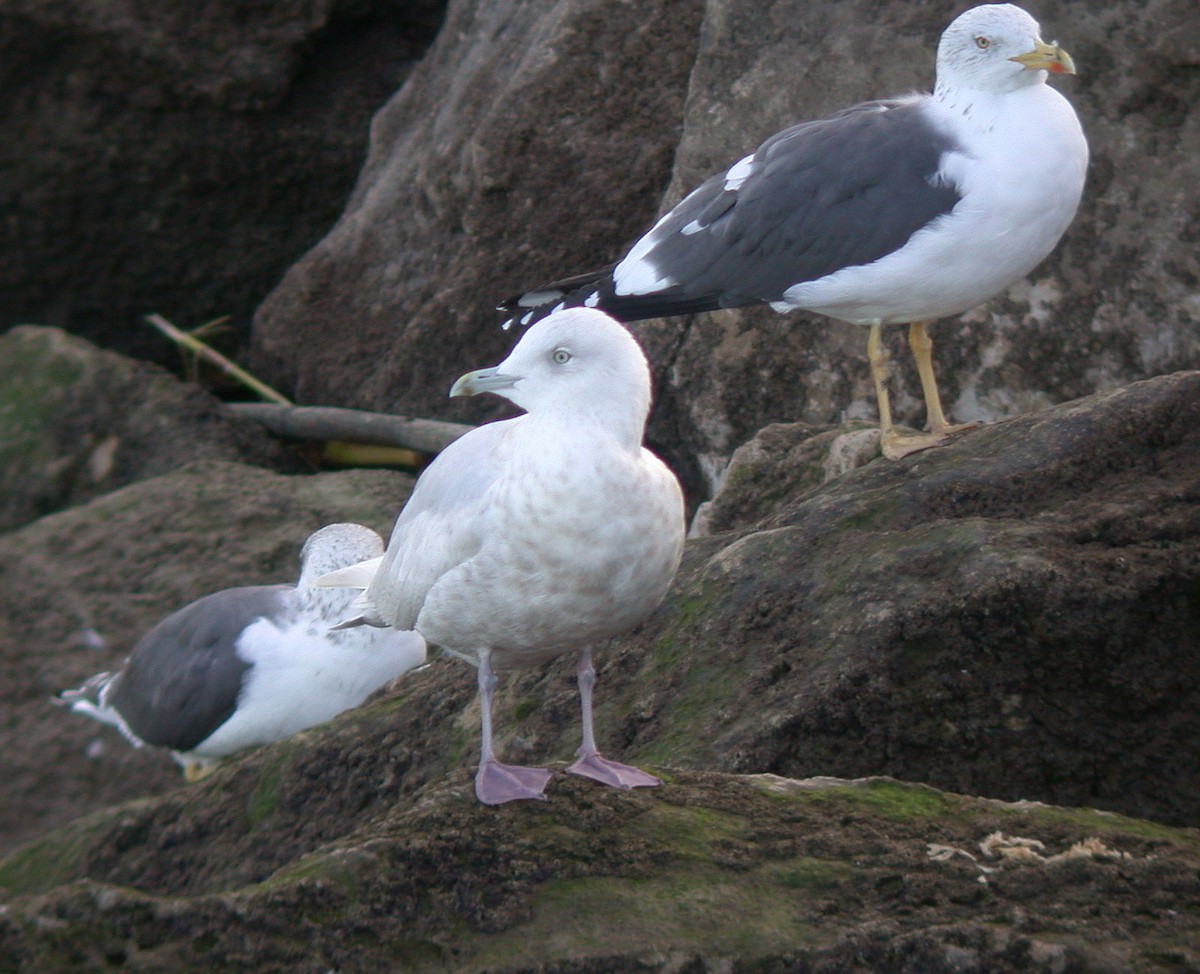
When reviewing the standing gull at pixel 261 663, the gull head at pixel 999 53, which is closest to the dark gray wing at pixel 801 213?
the gull head at pixel 999 53

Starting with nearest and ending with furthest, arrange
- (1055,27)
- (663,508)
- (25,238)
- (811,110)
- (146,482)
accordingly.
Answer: (663,508) < (1055,27) < (811,110) < (146,482) < (25,238)

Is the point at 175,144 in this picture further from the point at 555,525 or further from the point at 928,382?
the point at 555,525

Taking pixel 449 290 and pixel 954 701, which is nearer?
pixel 954 701

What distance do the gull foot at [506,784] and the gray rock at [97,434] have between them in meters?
5.14

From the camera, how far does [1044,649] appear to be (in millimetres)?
3396

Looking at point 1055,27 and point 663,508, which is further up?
point 1055,27

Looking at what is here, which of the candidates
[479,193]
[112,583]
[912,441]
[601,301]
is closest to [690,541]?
[912,441]

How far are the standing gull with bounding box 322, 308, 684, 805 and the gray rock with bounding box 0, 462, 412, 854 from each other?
11.2 feet

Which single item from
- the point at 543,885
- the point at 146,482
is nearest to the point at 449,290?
the point at 146,482

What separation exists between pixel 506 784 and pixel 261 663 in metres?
3.14

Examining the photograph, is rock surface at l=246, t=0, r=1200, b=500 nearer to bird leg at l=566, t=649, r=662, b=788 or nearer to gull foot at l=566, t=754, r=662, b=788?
bird leg at l=566, t=649, r=662, b=788

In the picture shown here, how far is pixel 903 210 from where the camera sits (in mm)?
4727

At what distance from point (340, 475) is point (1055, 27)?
3623 mm

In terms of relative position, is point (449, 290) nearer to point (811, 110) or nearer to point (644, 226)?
point (644, 226)
